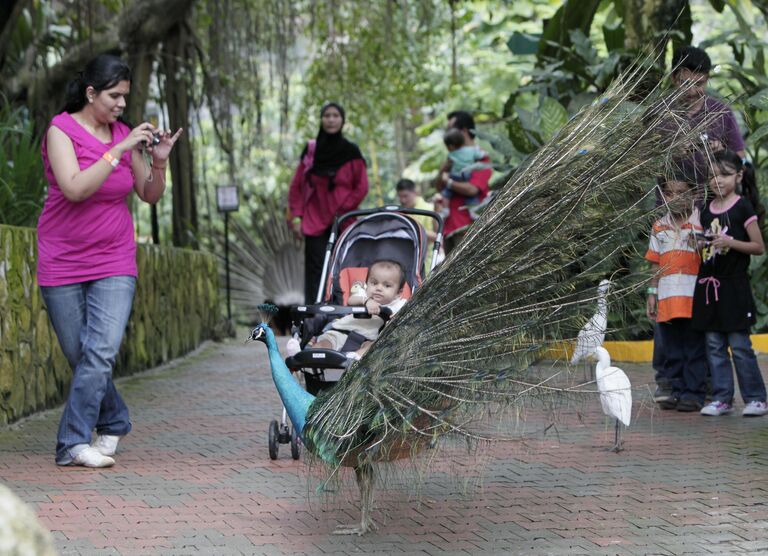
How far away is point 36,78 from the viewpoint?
1230 cm

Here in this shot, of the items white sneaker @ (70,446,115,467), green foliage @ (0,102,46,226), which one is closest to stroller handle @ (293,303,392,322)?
white sneaker @ (70,446,115,467)

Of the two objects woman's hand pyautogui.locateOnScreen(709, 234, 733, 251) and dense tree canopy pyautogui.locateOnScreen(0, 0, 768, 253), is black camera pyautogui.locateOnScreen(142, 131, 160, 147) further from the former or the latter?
woman's hand pyautogui.locateOnScreen(709, 234, 733, 251)

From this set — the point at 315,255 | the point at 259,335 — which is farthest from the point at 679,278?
the point at 315,255

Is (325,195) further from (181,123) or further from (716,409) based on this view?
(716,409)

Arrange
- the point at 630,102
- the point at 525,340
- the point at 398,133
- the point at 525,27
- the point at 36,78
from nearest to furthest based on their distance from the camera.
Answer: the point at 525,340
the point at 630,102
the point at 36,78
the point at 525,27
the point at 398,133

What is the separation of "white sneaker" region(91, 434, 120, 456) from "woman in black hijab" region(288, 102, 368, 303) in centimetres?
488

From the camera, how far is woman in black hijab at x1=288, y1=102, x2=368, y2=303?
1161cm

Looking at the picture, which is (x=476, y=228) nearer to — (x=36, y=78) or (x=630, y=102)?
(x=630, y=102)

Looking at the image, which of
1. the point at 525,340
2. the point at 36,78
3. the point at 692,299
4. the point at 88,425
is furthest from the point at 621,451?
the point at 36,78

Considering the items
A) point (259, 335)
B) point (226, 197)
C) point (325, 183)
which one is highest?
point (226, 197)

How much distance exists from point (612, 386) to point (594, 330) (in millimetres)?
871

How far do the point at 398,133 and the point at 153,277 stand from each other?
15.4m

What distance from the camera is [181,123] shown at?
537 inches

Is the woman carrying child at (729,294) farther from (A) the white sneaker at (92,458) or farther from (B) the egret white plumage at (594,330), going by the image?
(A) the white sneaker at (92,458)
